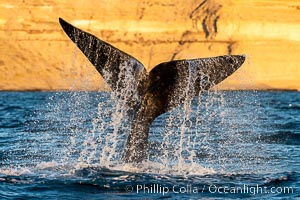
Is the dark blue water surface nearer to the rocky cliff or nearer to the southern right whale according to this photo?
the southern right whale

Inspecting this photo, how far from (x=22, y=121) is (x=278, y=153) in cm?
1023

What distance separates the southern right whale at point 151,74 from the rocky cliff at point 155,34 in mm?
59582

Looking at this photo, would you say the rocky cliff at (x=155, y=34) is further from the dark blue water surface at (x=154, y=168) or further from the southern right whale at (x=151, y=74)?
the southern right whale at (x=151, y=74)

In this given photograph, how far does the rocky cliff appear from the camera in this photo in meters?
68.8

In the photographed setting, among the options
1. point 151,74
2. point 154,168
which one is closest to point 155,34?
point 154,168

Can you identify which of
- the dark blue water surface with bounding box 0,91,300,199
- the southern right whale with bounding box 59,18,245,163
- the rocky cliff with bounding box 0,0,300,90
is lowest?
the dark blue water surface with bounding box 0,91,300,199

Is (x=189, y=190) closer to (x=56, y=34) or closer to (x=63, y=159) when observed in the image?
(x=63, y=159)

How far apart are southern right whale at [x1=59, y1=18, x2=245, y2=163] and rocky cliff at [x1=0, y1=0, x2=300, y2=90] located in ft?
195

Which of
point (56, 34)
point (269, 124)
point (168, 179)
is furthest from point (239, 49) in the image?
point (168, 179)

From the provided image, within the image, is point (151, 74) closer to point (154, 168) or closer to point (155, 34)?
→ point (154, 168)

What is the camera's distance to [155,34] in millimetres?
70750

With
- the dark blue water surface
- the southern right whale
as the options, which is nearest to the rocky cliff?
the dark blue water surface

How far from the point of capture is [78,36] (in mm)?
8641

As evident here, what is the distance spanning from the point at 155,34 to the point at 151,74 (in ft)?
204
